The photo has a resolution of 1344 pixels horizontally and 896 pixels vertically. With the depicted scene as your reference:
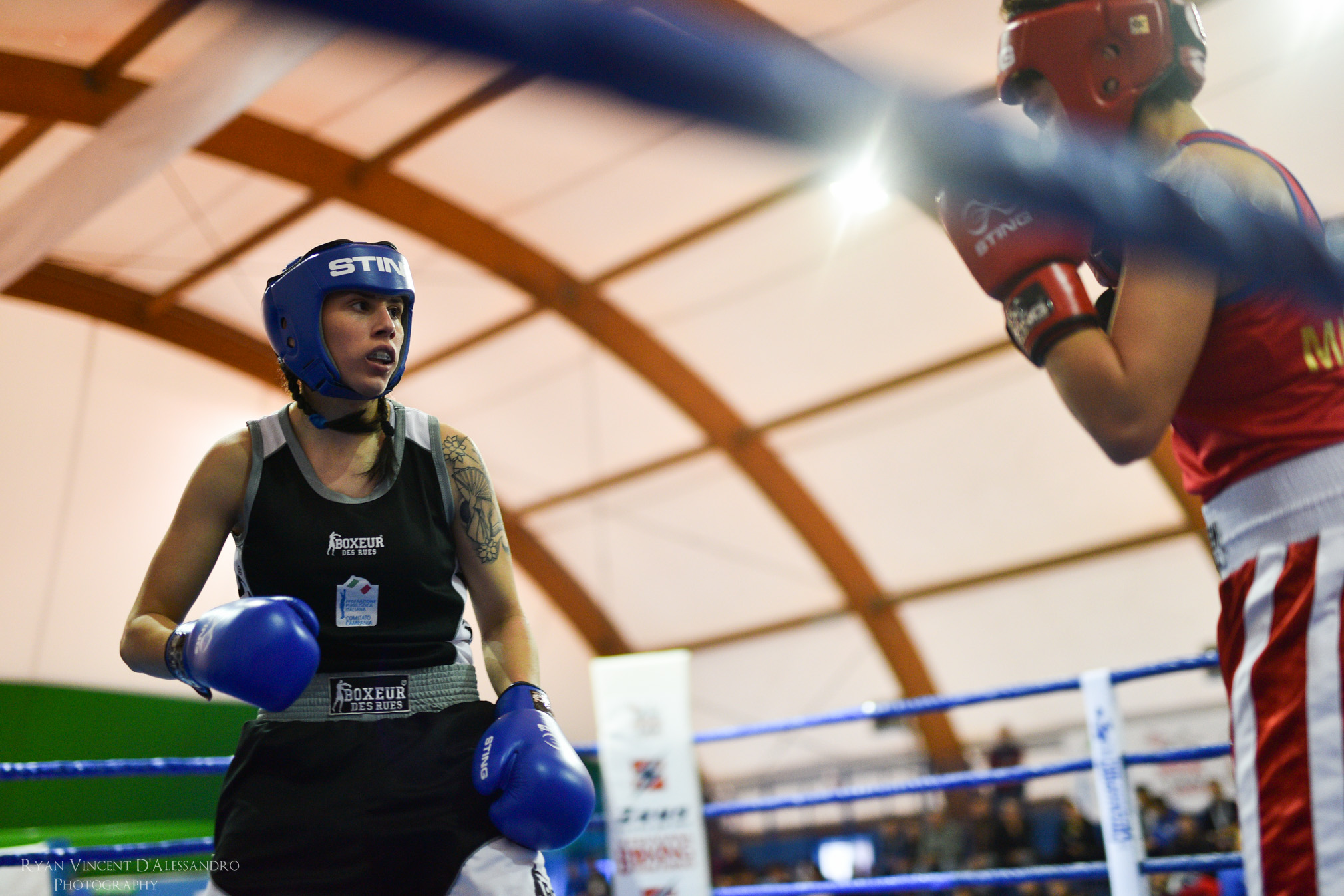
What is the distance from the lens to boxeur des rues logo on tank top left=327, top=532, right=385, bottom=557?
1564mm

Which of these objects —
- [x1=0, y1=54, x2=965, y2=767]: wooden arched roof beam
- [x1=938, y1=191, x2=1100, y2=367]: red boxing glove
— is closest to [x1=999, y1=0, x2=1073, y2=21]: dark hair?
[x1=938, y1=191, x2=1100, y2=367]: red boxing glove

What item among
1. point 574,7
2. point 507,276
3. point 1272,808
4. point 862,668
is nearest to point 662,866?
point 1272,808

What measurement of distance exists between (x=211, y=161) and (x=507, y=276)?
246cm

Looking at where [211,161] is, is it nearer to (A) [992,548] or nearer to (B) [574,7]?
(A) [992,548]

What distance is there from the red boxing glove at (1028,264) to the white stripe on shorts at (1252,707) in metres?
0.31

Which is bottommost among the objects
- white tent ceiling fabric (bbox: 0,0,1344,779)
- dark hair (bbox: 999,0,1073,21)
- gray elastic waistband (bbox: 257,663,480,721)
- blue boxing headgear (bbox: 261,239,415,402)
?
gray elastic waistband (bbox: 257,663,480,721)

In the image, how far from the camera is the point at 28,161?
8023 millimetres

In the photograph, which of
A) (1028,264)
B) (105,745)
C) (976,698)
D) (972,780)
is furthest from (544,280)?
(1028,264)

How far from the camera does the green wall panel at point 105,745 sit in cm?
830

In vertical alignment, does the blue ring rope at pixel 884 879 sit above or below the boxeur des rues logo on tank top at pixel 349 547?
below

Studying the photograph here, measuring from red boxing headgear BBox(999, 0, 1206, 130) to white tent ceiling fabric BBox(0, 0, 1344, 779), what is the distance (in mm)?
5952

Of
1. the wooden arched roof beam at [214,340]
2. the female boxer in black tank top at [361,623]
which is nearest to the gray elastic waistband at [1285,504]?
the female boxer in black tank top at [361,623]

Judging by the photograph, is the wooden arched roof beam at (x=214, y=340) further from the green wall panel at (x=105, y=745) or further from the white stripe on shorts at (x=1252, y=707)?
the white stripe on shorts at (x=1252, y=707)

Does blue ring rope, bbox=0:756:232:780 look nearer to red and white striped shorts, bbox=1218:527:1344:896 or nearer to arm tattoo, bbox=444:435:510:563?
arm tattoo, bbox=444:435:510:563
